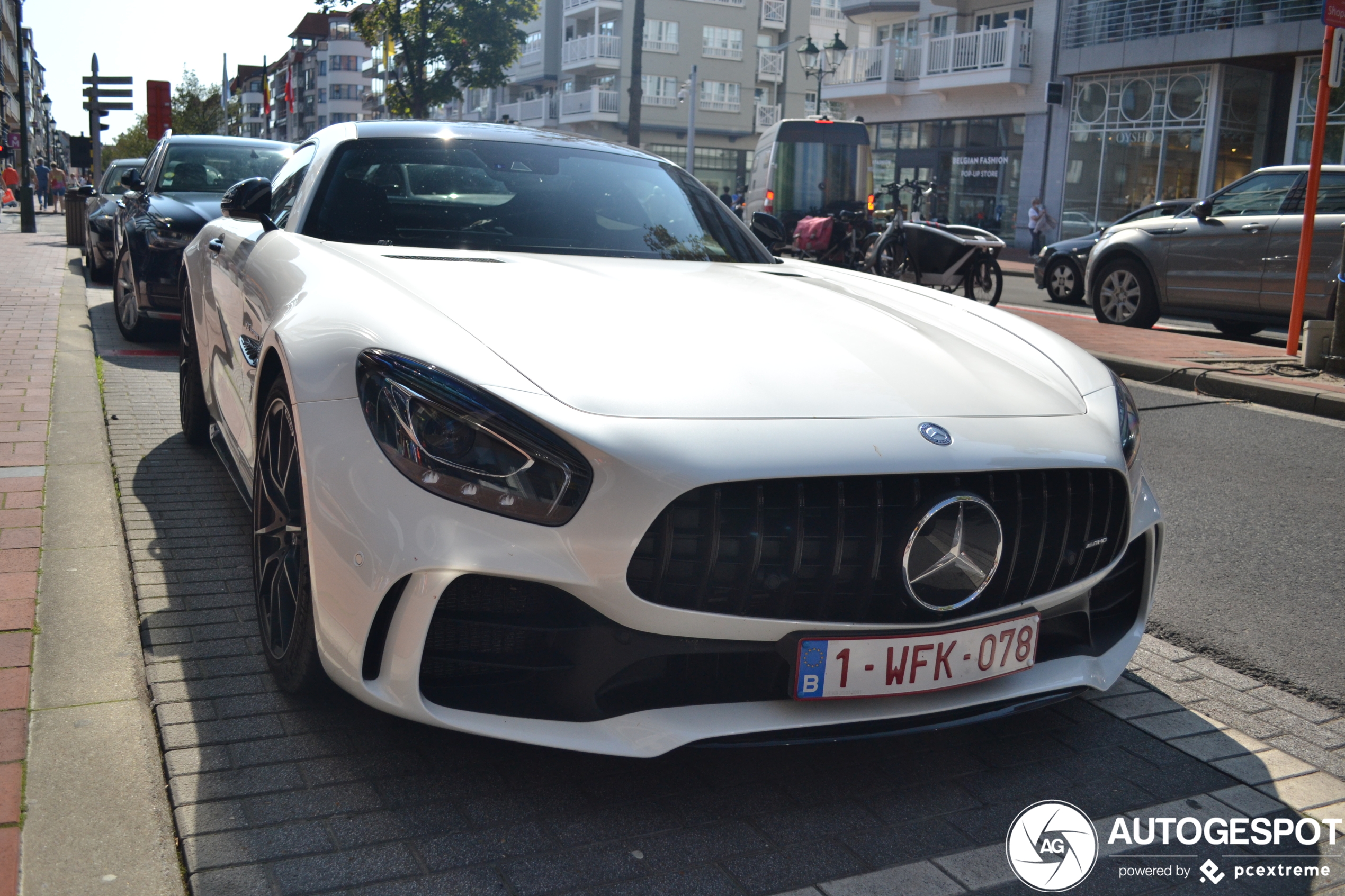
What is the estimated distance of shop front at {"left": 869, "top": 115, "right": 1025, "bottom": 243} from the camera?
109 ft

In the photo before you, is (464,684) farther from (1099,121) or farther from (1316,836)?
(1099,121)

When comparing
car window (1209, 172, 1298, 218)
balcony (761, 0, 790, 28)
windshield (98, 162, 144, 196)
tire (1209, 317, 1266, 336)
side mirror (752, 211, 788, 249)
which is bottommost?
tire (1209, 317, 1266, 336)

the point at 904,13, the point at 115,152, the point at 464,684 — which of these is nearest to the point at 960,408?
the point at 464,684

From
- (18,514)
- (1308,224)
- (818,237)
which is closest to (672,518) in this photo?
(18,514)

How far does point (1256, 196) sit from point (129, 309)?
383 inches

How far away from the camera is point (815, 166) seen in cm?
2380

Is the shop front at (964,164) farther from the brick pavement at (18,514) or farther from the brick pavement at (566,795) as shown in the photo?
the brick pavement at (566,795)

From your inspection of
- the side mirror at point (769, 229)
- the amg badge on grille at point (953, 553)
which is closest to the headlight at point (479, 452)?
the amg badge on grille at point (953, 553)

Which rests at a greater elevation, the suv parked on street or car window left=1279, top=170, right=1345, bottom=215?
car window left=1279, top=170, right=1345, bottom=215

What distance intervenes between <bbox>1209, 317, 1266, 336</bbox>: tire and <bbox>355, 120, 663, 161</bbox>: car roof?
972cm

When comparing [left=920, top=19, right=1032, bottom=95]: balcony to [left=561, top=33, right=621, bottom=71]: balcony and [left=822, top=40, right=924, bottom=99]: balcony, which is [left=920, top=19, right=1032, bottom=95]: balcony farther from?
[left=561, top=33, right=621, bottom=71]: balcony

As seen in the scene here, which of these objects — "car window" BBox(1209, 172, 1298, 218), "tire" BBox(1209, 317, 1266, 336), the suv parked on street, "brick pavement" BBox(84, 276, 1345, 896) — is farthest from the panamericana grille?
"tire" BBox(1209, 317, 1266, 336)

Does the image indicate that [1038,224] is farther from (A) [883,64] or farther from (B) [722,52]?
(B) [722,52]

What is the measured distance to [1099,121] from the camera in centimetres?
3016
